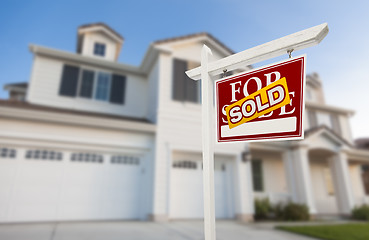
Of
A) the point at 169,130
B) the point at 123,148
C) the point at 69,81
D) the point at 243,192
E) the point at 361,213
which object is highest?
the point at 69,81

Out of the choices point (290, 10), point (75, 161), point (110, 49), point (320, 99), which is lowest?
point (75, 161)

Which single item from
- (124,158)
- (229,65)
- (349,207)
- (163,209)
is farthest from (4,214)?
(349,207)

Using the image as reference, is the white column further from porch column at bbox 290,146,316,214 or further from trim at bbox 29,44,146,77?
trim at bbox 29,44,146,77

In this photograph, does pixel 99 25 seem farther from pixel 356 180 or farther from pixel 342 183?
pixel 356 180

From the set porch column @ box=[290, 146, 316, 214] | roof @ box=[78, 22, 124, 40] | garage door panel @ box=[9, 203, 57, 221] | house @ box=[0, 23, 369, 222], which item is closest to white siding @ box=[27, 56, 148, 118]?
house @ box=[0, 23, 369, 222]

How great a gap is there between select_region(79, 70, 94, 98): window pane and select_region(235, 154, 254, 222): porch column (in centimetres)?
651

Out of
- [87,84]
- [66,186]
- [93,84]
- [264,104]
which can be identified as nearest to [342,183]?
[264,104]

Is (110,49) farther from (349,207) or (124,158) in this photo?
(349,207)

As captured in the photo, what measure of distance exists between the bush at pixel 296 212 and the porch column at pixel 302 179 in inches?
14.0

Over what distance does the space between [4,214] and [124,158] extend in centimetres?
358

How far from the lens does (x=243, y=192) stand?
28.5ft

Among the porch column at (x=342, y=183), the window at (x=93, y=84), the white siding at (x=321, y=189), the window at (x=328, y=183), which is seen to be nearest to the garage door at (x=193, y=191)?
the window at (x=93, y=84)

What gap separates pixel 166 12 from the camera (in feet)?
36.6

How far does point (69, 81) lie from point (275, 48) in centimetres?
907
